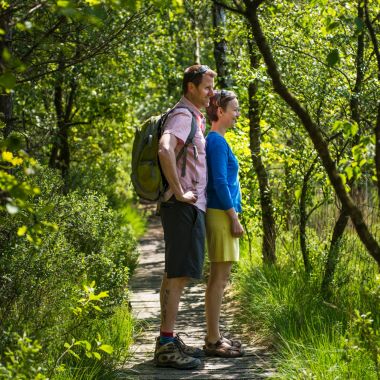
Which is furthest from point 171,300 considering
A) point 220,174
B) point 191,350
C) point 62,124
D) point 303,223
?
point 62,124

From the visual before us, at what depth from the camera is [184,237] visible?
215 inches

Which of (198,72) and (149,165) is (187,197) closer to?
(149,165)

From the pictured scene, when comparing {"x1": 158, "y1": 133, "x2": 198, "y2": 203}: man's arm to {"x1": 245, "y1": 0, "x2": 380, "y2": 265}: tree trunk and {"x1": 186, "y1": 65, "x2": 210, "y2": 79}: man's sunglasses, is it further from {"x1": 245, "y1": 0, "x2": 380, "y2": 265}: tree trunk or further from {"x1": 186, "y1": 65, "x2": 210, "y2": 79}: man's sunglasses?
{"x1": 245, "y1": 0, "x2": 380, "y2": 265}: tree trunk

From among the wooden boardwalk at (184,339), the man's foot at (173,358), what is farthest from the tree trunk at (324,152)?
the man's foot at (173,358)

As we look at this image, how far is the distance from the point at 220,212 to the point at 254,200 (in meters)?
3.02

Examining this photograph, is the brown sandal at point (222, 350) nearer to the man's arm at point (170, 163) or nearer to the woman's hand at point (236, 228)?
the woman's hand at point (236, 228)

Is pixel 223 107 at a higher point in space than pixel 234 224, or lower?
higher

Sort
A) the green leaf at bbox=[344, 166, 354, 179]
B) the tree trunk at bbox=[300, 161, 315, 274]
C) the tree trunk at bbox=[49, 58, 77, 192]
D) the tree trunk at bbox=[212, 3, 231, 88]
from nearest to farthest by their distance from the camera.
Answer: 1. the green leaf at bbox=[344, 166, 354, 179]
2. the tree trunk at bbox=[300, 161, 315, 274]
3. the tree trunk at bbox=[212, 3, 231, 88]
4. the tree trunk at bbox=[49, 58, 77, 192]

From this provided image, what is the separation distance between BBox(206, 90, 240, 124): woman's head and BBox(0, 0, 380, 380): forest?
76 cm

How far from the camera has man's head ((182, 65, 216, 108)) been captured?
5.55 meters

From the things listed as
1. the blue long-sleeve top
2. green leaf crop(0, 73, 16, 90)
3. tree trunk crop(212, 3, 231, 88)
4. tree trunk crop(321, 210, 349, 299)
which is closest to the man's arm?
the blue long-sleeve top

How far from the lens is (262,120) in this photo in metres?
8.27

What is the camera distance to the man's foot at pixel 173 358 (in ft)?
18.1

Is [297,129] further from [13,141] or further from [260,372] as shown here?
[13,141]
